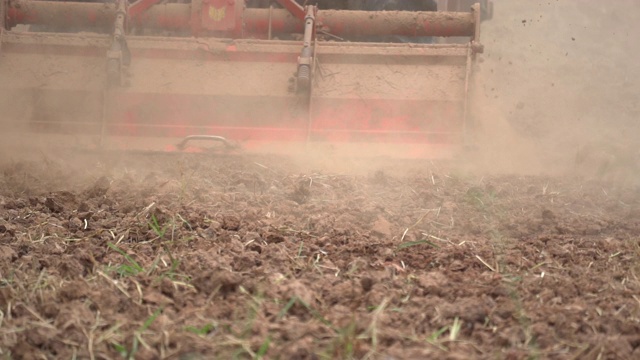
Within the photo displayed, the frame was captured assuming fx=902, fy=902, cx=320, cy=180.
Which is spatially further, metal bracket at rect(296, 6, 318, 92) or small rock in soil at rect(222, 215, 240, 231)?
metal bracket at rect(296, 6, 318, 92)

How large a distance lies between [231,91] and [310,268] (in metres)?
3.60

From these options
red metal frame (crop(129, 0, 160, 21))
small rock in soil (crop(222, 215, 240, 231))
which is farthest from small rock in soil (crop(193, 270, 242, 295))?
red metal frame (crop(129, 0, 160, 21))

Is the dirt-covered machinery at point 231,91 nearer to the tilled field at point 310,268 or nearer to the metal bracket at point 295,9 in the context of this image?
the metal bracket at point 295,9

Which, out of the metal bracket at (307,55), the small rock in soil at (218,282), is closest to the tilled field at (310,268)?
the small rock in soil at (218,282)

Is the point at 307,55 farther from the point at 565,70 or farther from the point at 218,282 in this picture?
the point at 565,70

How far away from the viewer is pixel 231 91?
21.7 feet

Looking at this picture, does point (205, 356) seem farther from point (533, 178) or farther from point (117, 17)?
point (117, 17)

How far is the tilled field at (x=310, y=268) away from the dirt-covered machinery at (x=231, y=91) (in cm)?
107

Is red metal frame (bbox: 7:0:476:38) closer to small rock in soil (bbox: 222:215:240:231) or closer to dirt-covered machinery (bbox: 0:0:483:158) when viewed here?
dirt-covered machinery (bbox: 0:0:483:158)

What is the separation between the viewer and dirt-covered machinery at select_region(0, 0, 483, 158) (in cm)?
645

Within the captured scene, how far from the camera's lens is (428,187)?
5273mm

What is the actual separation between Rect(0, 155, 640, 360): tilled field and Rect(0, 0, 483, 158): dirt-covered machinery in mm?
1072

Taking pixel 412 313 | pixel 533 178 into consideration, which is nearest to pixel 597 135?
pixel 533 178

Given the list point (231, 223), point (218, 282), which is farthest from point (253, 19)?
point (218, 282)
